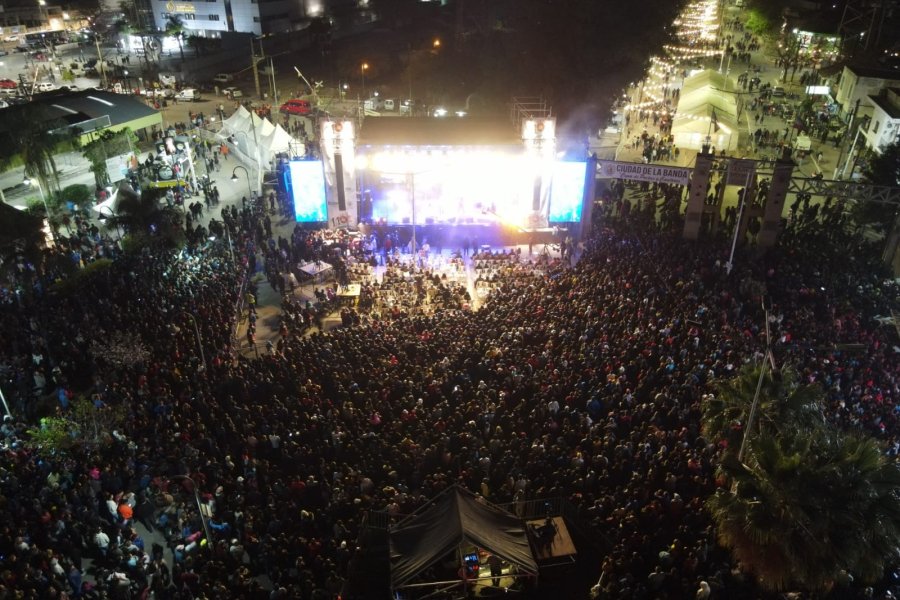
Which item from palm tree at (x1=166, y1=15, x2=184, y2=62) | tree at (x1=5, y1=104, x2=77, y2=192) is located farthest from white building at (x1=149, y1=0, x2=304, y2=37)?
tree at (x1=5, y1=104, x2=77, y2=192)

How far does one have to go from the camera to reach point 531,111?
85.0 feet

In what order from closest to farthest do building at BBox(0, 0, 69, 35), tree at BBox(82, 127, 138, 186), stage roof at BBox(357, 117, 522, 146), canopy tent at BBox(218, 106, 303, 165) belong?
stage roof at BBox(357, 117, 522, 146), tree at BBox(82, 127, 138, 186), canopy tent at BBox(218, 106, 303, 165), building at BBox(0, 0, 69, 35)

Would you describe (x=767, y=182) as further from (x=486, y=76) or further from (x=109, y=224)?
(x=109, y=224)

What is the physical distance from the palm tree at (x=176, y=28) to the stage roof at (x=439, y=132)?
36262mm

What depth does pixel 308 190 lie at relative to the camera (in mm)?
24391

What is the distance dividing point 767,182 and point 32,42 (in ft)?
229

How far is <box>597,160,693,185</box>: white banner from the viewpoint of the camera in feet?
74.9

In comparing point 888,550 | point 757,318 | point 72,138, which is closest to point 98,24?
point 72,138

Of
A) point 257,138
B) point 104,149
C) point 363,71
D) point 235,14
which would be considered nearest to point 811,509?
point 257,138

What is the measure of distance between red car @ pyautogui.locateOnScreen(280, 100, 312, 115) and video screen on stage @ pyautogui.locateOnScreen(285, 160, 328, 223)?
18269 millimetres

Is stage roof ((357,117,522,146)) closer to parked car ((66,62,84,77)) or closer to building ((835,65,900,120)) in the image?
building ((835,65,900,120))

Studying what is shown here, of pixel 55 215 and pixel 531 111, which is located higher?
pixel 531 111

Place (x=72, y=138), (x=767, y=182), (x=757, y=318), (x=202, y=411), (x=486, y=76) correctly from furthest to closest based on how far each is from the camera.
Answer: (x=486, y=76) → (x=72, y=138) → (x=767, y=182) → (x=757, y=318) → (x=202, y=411)

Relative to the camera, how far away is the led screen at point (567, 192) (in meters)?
24.0
